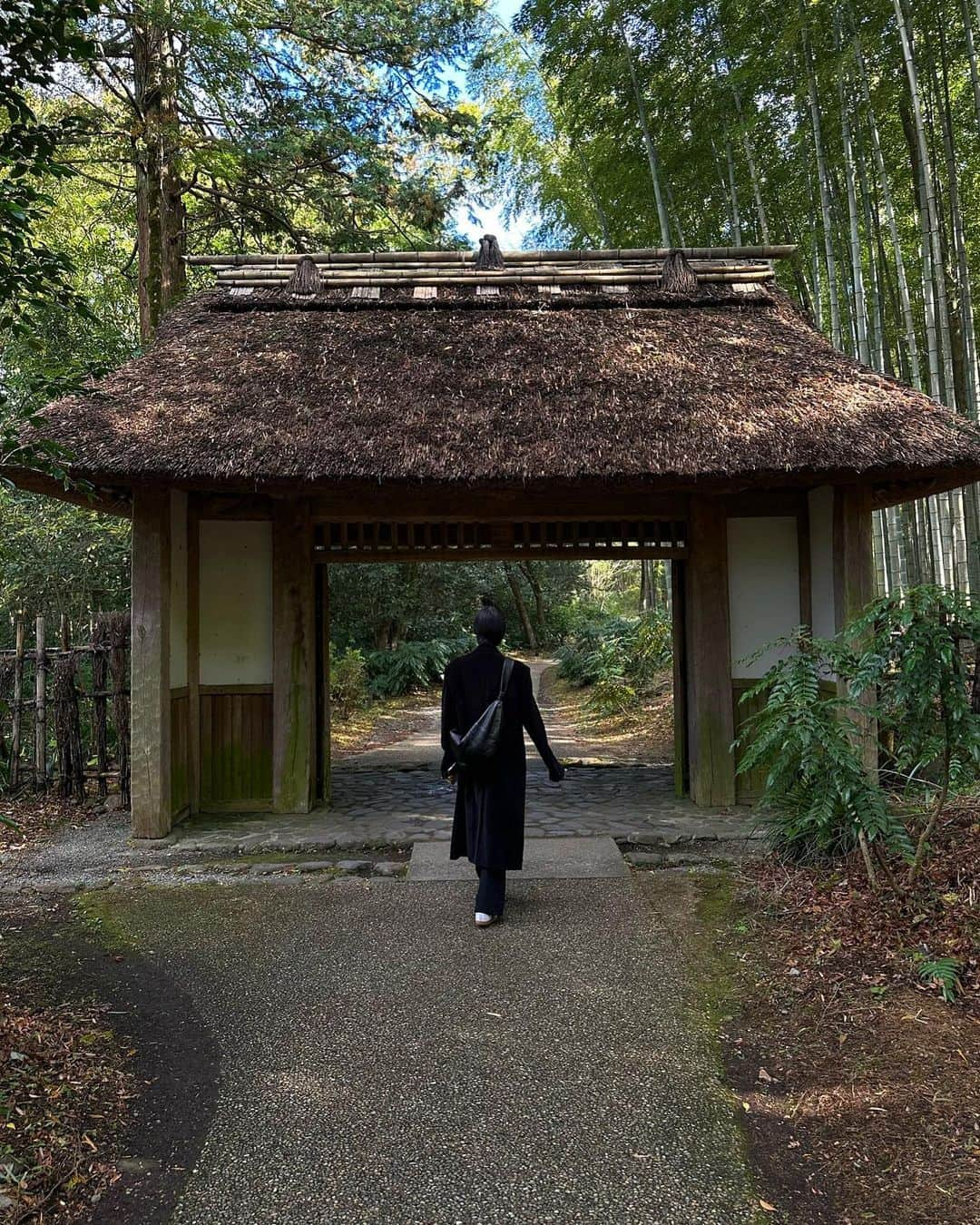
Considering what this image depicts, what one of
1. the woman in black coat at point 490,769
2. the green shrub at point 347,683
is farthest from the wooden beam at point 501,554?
the green shrub at point 347,683

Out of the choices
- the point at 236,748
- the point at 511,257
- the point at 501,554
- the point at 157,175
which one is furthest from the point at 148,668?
the point at 157,175

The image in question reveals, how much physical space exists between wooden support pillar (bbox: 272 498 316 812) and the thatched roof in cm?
80

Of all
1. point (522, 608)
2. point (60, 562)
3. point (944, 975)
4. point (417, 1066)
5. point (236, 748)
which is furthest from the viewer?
point (522, 608)

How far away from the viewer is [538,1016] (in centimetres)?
293

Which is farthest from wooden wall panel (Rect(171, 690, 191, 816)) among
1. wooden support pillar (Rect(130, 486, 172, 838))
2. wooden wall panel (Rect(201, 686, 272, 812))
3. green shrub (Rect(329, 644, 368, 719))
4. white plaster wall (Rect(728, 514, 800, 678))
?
green shrub (Rect(329, 644, 368, 719))

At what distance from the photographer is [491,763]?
3785 millimetres

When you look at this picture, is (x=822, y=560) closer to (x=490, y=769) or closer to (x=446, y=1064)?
(x=490, y=769)

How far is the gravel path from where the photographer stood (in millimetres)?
1981

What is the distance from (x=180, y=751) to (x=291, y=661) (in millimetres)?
1067

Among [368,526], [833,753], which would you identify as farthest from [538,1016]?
[368,526]

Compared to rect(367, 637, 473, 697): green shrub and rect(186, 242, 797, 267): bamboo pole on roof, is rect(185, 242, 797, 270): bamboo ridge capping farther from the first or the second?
rect(367, 637, 473, 697): green shrub

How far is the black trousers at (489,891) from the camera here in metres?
3.81

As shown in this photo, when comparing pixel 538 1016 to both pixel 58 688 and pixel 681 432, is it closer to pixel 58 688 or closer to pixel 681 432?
pixel 681 432

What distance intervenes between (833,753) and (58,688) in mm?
5771
